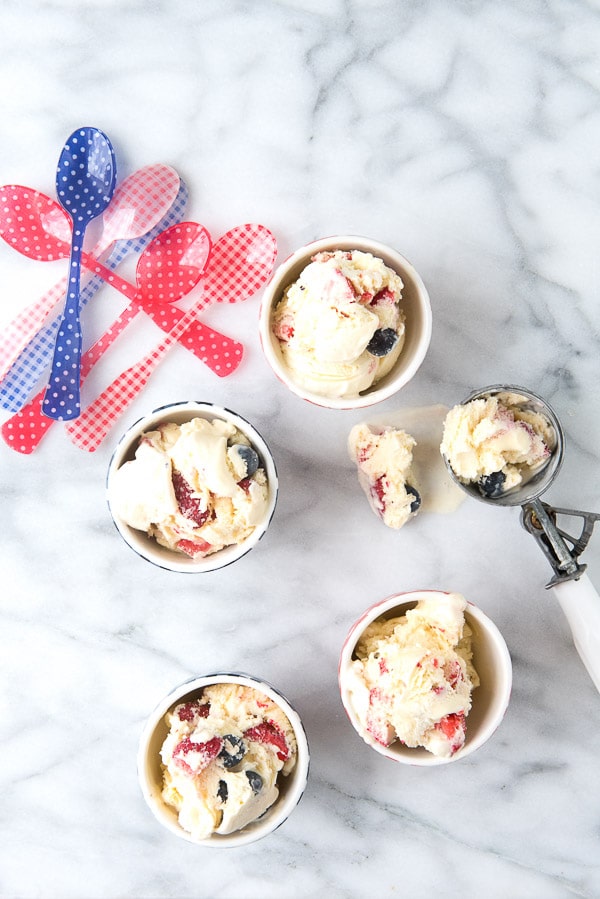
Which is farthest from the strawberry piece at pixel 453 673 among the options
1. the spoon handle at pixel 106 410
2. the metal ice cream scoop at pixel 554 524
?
the spoon handle at pixel 106 410

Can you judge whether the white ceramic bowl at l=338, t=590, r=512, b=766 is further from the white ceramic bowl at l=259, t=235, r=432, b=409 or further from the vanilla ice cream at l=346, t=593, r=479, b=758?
the white ceramic bowl at l=259, t=235, r=432, b=409

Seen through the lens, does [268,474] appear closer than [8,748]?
Yes

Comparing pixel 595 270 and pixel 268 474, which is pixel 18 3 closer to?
pixel 268 474

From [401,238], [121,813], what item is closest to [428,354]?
[401,238]

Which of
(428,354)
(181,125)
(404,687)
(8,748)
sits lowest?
(8,748)

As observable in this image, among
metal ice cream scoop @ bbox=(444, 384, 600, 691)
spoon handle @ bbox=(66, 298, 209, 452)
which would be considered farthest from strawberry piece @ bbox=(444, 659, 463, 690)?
spoon handle @ bbox=(66, 298, 209, 452)

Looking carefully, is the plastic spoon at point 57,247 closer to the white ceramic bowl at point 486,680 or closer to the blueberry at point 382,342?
the blueberry at point 382,342
